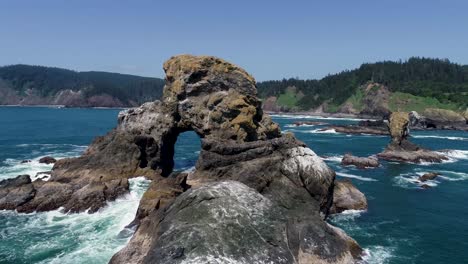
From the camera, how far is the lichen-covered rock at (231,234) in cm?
2627

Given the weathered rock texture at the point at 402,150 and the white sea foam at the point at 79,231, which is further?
the weathered rock texture at the point at 402,150

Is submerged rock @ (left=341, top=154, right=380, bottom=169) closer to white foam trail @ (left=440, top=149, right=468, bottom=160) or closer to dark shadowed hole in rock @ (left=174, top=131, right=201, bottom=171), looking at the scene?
white foam trail @ (left=440, top=149, right=468, bottom=160)

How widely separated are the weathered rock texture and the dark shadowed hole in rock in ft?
129

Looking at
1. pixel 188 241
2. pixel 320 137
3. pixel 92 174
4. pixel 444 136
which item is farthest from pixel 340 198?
pixel 444 136

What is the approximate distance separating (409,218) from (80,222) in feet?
116

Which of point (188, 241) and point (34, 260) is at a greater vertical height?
point (188, 241)

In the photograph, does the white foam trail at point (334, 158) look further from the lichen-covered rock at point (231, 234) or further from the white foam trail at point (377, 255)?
the lichen-covered rock at point (231, 234)

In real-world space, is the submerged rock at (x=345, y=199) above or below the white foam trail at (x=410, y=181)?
above

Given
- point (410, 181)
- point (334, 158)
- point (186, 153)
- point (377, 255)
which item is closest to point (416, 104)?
point (334, 158)

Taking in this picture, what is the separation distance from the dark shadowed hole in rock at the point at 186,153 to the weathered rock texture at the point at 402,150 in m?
39.2

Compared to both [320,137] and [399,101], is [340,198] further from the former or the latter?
[399,101]

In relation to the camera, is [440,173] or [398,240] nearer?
[398,240]

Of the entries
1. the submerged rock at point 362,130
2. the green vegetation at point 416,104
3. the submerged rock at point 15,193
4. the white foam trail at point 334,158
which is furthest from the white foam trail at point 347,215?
the green vegetation at point 416,104

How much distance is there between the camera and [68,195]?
48344mm
